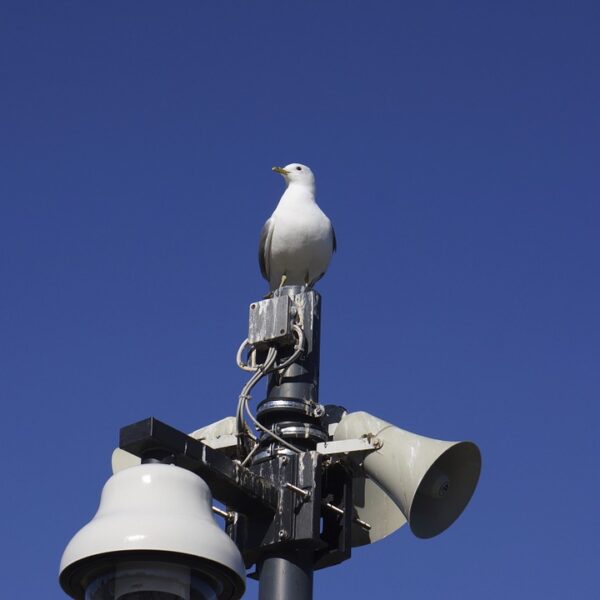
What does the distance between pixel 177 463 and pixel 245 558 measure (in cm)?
55

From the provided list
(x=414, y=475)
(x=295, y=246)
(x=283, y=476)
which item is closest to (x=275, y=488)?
(x=283, y=476)

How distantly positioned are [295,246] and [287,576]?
267 centimetres

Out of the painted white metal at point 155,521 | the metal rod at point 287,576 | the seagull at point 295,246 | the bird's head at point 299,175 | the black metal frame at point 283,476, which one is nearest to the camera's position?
the painted white metal at point 155,521

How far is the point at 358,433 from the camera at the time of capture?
14.3 ft

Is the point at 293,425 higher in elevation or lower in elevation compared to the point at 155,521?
higher

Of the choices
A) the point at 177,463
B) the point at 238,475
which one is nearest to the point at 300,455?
the point at 238,475

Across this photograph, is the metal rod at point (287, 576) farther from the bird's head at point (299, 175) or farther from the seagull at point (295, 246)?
the bird's head at point (299, 175)

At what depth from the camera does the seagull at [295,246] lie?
639 cm

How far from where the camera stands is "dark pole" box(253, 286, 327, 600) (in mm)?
3988

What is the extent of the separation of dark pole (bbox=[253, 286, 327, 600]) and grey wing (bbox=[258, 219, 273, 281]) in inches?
64.8

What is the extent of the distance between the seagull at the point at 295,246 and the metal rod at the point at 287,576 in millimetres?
2242

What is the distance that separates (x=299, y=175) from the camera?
879 centimetres

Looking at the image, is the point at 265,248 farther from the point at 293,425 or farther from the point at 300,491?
the point at 300,491

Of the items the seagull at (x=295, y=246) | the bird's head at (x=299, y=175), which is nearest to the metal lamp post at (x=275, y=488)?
the seagull at (x=295, y=246)
